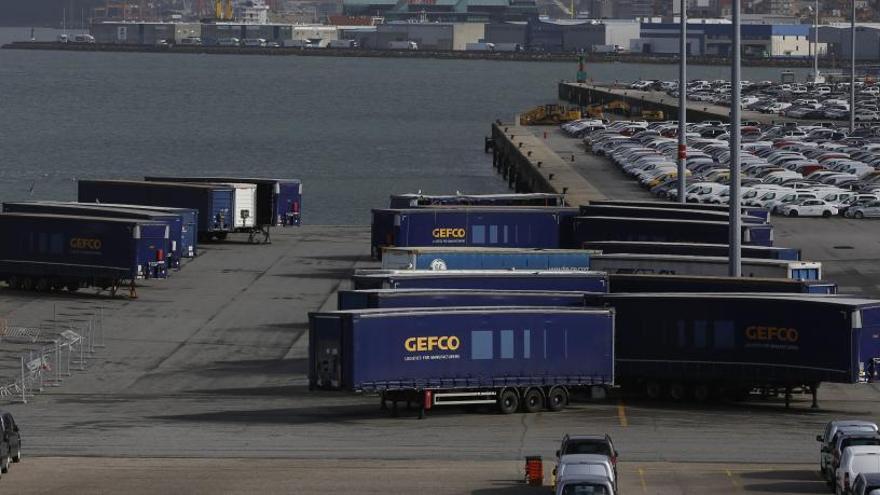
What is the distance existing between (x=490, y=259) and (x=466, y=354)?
1839cm

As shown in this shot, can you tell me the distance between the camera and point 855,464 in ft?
120

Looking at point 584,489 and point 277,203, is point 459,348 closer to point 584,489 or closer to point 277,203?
point 584,489

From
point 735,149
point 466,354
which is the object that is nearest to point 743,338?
point 735,149

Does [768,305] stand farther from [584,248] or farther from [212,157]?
[212,157]

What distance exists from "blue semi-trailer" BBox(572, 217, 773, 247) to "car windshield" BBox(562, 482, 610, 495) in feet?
130

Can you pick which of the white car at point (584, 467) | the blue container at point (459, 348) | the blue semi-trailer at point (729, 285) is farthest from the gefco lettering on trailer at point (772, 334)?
the white car at point (584, 467)

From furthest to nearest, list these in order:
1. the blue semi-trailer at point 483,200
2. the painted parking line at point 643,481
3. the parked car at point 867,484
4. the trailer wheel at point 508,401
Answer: the blue semi-trailer at point 483,200, the trailer wheel at point 508,401, the painted parking line at point 643,481, the parked car at point 867,484

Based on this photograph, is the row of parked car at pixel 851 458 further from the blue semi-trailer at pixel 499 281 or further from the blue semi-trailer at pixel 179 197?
the blue semi-trailer at pixel 179 197

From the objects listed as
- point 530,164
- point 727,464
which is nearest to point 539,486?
point 727,464

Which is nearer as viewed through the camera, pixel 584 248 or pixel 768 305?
pixel 768 305

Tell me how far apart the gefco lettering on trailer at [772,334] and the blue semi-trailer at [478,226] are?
95.6ft

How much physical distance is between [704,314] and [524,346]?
5.40m

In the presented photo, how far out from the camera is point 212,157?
182 m

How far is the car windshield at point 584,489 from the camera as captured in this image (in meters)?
34.5
